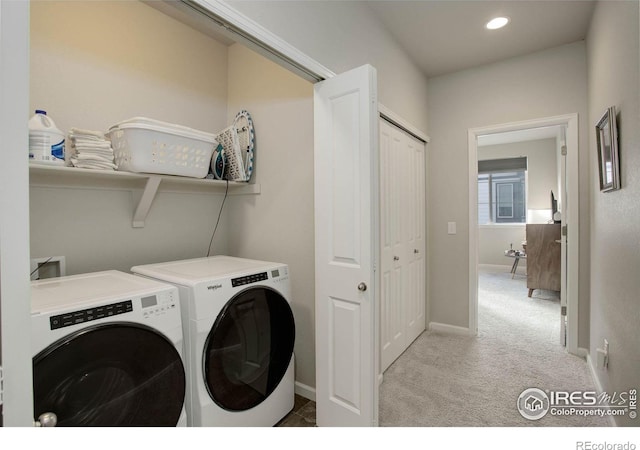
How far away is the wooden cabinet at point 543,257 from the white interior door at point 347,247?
12.5ft

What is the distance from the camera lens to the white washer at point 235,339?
4.64ft

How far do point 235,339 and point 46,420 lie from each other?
2.42 ft

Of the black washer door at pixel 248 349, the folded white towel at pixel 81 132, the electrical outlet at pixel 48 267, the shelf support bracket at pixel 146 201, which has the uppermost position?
the folded white towel at pixel 81 132

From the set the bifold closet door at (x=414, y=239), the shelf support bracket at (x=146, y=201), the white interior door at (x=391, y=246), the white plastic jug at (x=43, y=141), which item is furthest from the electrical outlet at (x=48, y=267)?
the bifold closet door at (x=414, y=239)

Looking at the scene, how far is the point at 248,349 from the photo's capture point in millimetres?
1610

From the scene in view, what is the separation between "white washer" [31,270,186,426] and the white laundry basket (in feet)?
2.08

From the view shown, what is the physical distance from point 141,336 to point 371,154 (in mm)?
1259

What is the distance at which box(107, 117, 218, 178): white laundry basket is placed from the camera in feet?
5.24

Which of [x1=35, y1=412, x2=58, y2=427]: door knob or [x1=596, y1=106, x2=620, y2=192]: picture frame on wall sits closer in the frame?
[x1=35, y1=412, x2=58, y2=427]: door knob

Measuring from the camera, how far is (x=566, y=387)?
2.21 m

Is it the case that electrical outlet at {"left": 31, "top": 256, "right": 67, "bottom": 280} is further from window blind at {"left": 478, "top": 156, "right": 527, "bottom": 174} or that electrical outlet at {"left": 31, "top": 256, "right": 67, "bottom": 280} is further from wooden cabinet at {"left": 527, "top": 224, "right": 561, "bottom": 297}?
window blind at {"left": 478, "top": 156, "right": 527, "bottom": 174}

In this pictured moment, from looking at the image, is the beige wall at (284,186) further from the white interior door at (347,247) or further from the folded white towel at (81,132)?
the folded white towel at (81,132)

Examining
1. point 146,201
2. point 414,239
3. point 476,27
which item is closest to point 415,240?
point 414,239

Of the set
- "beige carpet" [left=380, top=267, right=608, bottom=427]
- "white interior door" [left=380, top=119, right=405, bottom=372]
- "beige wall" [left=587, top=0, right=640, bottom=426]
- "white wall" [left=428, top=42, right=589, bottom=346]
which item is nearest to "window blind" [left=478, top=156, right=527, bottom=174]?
"beige carpet" [left=380, top=267, right=608, bottom=427]
